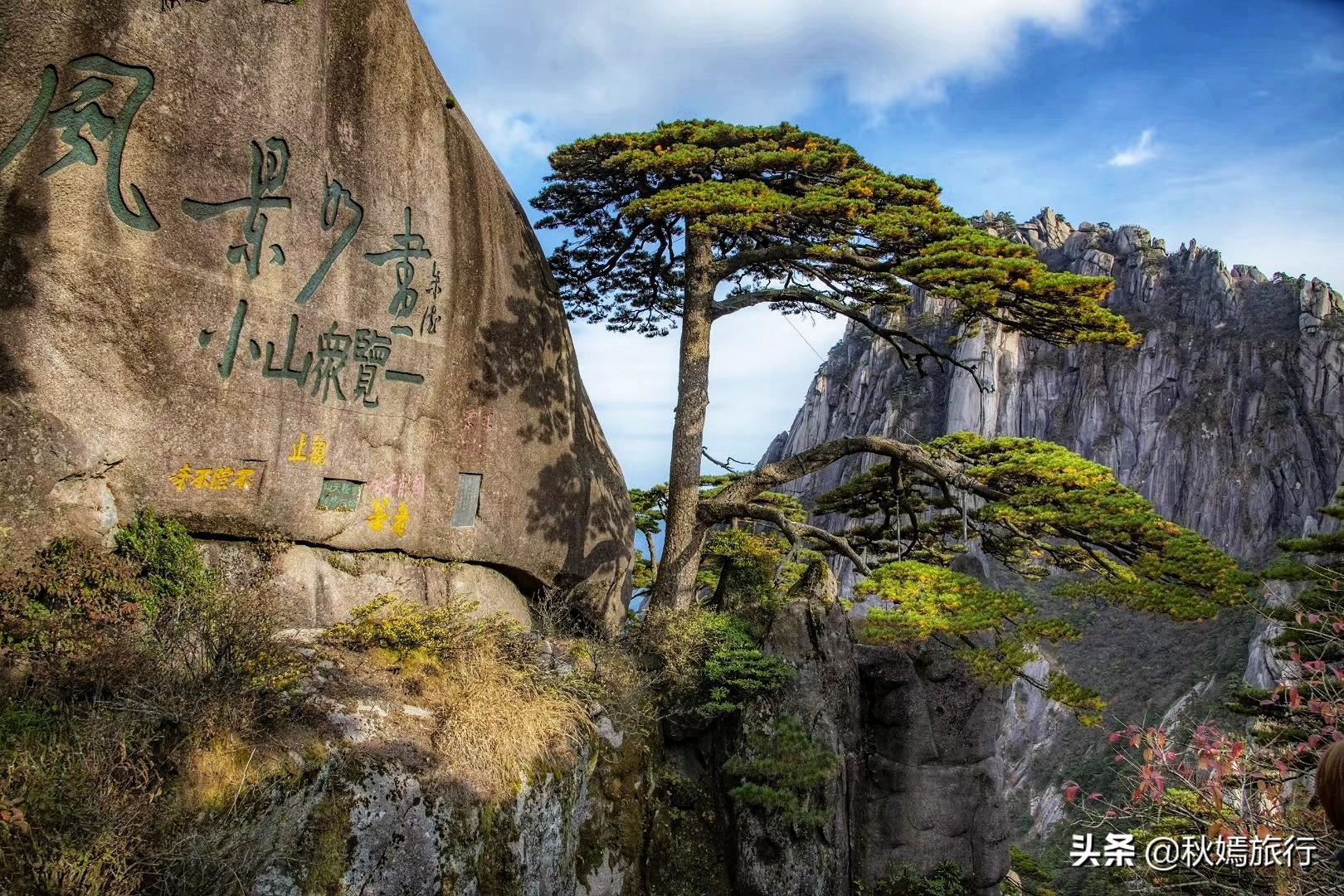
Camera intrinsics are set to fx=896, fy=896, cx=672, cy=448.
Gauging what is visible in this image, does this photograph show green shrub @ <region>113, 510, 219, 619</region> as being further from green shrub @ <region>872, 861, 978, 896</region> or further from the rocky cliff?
the rocky cliff

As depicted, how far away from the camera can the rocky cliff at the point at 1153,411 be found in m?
40.1

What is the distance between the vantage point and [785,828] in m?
9.59

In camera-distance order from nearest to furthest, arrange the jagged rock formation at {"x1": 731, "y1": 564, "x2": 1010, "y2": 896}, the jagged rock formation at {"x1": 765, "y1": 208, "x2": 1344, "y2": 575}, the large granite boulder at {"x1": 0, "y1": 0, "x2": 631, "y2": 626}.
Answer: the large granite boulder at {"x1": 0, "y1": 0, "x2": 631, "y2": 626}, the jagged rock formation at {"x1": 731, "y1": 564, "x2": 1010, "y2": 896}, the jagged rock formation at {"x1": 765, "y1": 208, "x2": 1344, "y2": 575}

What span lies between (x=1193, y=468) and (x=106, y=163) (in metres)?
57.7

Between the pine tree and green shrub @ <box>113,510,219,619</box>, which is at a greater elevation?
the pine tree

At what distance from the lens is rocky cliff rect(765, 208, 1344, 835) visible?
4006 cm

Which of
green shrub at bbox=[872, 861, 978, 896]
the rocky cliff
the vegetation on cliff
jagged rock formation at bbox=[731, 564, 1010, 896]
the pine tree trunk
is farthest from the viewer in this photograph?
the rocky cliff

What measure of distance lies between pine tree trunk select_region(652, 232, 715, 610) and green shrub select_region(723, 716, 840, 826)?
2158 millimetres

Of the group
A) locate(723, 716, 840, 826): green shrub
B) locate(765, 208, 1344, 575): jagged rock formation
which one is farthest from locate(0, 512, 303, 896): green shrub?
locate(765, 208, 1344, 575): jagged rock formation

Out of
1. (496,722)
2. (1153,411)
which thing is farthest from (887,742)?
(1153,411)

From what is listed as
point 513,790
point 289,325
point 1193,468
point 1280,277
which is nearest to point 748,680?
point 513,790

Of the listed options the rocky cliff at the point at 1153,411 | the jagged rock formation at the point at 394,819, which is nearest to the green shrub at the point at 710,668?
the jagged rock formation at the point at 394,819

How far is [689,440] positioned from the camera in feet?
39.1

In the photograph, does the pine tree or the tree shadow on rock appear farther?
the pine tree
